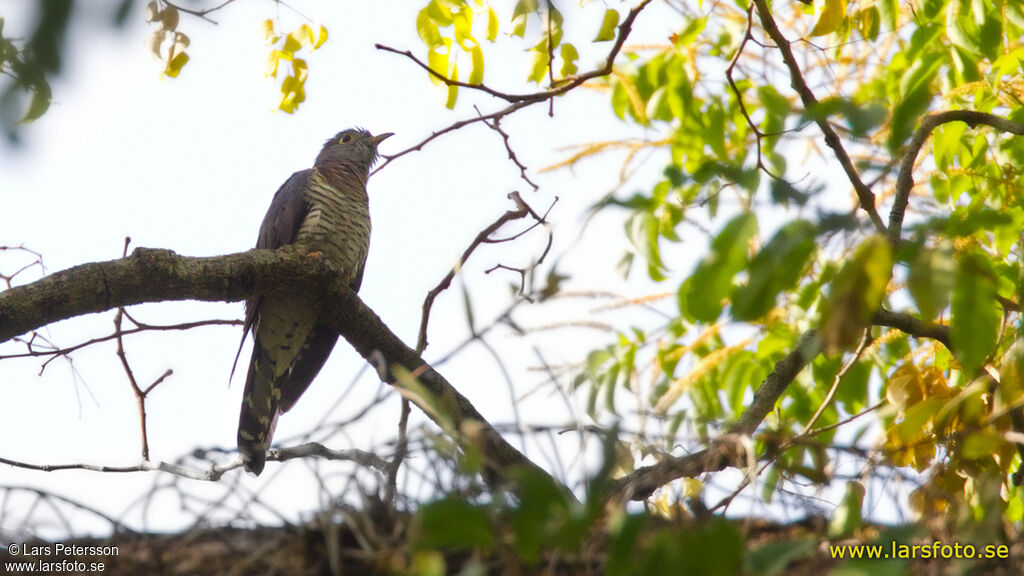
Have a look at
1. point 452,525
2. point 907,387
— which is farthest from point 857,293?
point 907,387

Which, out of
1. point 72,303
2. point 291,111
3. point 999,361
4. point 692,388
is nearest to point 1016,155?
point 999,361

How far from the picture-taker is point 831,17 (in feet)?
11.5

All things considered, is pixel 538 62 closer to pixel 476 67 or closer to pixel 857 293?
pixel 476 67

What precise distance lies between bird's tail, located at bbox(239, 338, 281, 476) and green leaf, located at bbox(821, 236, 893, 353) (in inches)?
169

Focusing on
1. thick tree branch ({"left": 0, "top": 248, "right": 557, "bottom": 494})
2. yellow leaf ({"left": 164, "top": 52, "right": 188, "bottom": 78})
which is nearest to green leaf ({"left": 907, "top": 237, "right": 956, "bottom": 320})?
thick tree branch ({"left": 0, "top": 248, "right": 557, "bottom": 494})

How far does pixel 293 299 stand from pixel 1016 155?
9.42 ft

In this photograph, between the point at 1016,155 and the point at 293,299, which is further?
the point at 293,299

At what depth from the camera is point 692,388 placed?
3660 millimetres

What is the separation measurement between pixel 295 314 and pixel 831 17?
3.02m

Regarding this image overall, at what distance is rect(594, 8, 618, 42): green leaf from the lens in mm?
3566

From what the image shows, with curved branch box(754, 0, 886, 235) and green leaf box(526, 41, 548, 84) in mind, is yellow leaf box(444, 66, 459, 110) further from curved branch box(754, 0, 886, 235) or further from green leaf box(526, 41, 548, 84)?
curved branch box(754, 0, 886, 235)

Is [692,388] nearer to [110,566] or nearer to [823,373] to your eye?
[823,373]

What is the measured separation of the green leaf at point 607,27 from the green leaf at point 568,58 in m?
0.29

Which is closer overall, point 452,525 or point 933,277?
point 452,525
